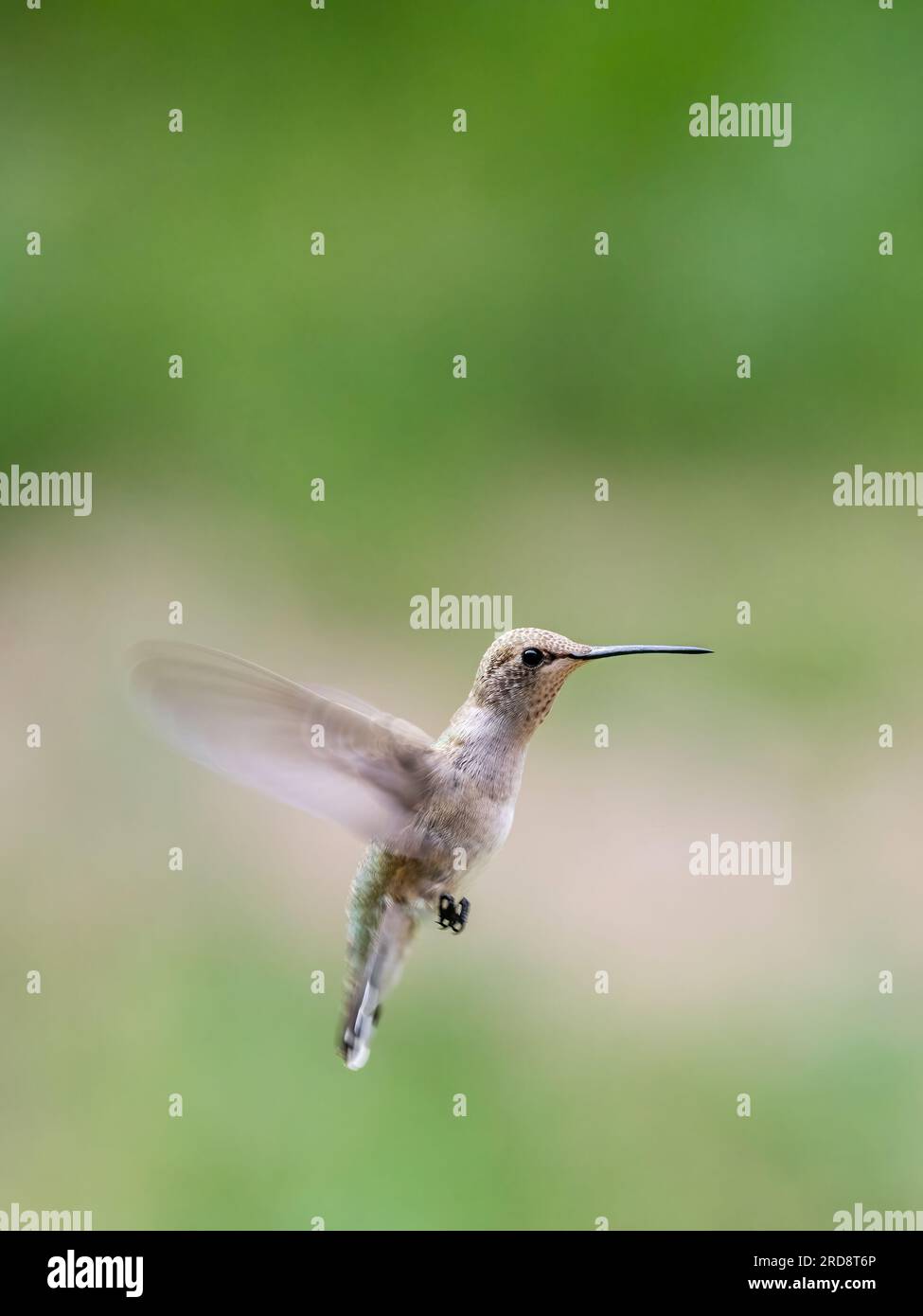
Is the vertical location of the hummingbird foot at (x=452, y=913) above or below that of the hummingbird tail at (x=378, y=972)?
above

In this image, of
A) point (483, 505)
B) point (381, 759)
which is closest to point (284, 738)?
point (381, 759)

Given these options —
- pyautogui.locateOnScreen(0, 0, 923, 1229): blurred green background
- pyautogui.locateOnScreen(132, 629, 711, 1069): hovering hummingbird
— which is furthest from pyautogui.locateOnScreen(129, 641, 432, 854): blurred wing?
pyautogui.locateOnScreen(0, 0, 923, 1229): blurred green background

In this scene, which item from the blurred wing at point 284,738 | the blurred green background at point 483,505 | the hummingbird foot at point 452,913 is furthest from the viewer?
the blurred green background at point 483,505

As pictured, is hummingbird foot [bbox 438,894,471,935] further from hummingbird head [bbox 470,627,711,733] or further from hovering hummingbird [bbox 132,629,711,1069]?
hummingbird head [bbox 470,627,711,733]

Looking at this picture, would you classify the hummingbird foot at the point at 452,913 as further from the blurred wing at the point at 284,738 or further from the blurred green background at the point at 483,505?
the blurred green background at the point at 483,505

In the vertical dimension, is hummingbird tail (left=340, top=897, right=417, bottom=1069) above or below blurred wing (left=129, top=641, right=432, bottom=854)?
below

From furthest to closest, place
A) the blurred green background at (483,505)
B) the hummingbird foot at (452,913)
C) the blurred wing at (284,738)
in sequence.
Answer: the blurred green background at (483,505)
the hummingbird foot at (452,913)
the blurred wing at (284,738)

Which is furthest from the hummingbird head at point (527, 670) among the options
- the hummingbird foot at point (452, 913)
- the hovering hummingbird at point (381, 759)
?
the hummingbird foot at point (452, 913)

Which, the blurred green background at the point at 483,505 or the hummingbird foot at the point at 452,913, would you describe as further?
the blurred green background at the point at 483,505

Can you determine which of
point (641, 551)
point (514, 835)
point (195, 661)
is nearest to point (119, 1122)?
point (514, 835)
